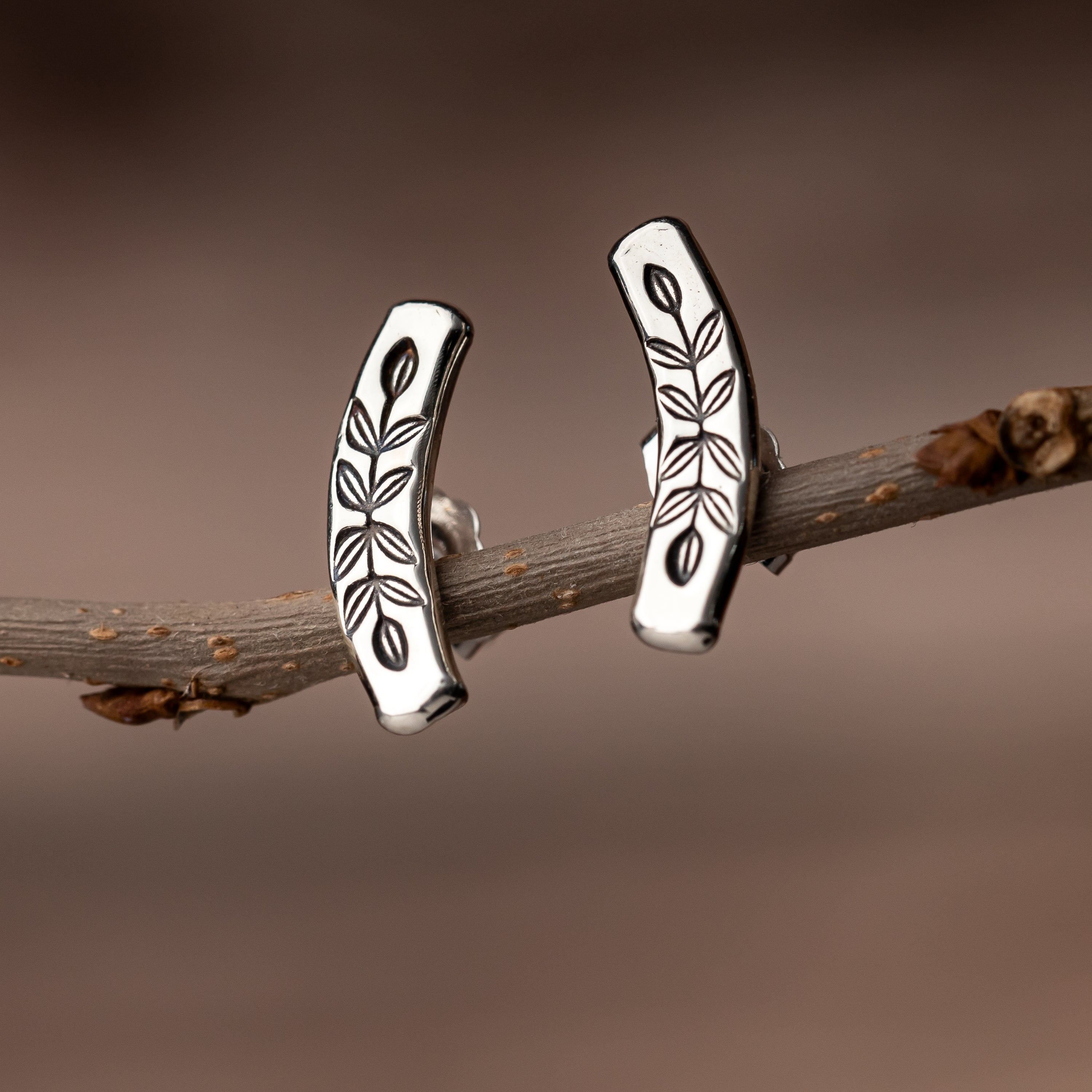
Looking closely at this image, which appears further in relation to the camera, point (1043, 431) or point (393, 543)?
point (393, 543)

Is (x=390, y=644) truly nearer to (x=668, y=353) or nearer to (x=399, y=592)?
(x=399, y=592)

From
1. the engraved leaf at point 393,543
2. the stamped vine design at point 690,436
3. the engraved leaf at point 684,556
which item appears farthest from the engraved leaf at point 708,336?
Answer: the engraved leaf at point 393,543

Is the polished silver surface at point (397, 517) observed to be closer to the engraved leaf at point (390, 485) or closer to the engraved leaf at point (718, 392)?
the engraved leaf at point (390, 485)

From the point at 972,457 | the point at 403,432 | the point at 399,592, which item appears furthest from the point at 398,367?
the point at 972,457

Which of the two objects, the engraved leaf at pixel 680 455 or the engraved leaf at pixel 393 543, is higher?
the engraved leaf at pixel 393 543

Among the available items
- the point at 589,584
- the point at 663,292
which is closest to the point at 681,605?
the point at 589,584

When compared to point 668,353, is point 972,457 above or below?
below

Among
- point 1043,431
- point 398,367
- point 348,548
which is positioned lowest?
point 1043,431
